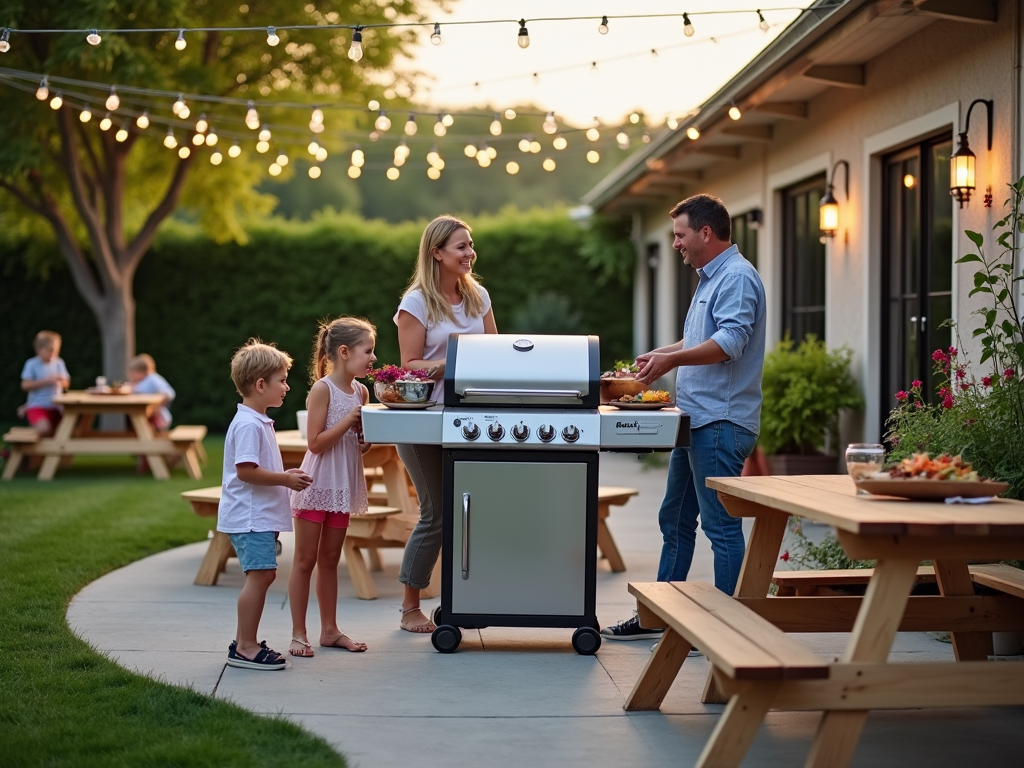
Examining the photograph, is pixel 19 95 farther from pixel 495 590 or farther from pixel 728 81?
pixel 495 590

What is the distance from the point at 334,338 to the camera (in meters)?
4.34

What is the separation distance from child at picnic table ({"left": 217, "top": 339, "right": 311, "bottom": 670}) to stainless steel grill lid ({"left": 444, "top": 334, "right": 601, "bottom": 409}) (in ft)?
1.98

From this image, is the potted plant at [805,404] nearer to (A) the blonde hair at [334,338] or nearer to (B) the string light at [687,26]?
(B) the string light at [687,26]

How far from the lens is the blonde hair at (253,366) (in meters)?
4.16

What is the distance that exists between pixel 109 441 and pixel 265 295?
557 centimetres

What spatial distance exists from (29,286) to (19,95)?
4307 mm

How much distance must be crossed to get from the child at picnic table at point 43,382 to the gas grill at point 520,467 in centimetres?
744

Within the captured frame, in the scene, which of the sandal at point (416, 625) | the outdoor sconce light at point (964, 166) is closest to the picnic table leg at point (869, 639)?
the sandal at point (416, 625)

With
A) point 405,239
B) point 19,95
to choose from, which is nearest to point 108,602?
point 19,95

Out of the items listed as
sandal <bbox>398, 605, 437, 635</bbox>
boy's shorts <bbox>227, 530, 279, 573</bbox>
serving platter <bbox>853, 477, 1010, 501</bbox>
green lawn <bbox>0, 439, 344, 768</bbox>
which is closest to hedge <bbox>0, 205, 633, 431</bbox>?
green lawn <bbox>0, 439, 344, 768</bbox>

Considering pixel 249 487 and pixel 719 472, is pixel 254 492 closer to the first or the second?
pixel 249 487

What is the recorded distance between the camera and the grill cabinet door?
4.25m

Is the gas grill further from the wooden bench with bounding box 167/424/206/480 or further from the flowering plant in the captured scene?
the wooden bench with bounding box 167/424/206/480

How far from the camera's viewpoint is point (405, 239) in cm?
1580
